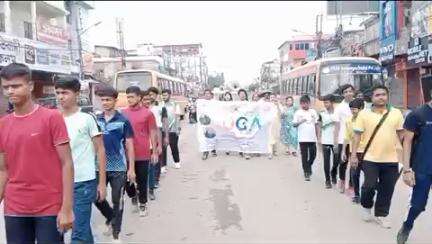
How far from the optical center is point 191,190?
28.4 ft

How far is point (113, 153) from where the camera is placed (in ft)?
18.2

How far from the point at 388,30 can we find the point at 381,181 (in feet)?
83.5

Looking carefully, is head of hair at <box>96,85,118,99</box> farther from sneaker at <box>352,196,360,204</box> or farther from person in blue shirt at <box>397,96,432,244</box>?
sneaker at <box>352,196,360,204</box>

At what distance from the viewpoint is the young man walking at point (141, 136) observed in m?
6.68

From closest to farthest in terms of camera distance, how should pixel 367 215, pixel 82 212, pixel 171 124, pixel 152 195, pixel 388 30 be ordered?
pixel 82 212 < pixel 367 215 < pixel 152 195 < pixel 171 124 < pixel 388 30

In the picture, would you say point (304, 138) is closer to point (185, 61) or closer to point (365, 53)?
point (365, 53)

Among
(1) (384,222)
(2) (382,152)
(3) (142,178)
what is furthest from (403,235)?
→ (3) (142,178)

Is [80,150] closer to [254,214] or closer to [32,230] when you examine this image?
[32,230]

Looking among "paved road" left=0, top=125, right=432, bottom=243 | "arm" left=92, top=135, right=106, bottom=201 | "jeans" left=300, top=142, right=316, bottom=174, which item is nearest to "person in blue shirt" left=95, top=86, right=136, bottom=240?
"paved road" left=0, top=125, right=432, bottom=243

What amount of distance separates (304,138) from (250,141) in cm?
405

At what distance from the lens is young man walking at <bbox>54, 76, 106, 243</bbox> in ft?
14.5

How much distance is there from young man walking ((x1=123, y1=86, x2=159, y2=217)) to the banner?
6.31 metres

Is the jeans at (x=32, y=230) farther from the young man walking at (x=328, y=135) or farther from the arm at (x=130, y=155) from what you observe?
the young man walking at (x=328, y=135)

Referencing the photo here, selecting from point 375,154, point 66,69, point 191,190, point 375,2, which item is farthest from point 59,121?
point 375,2
